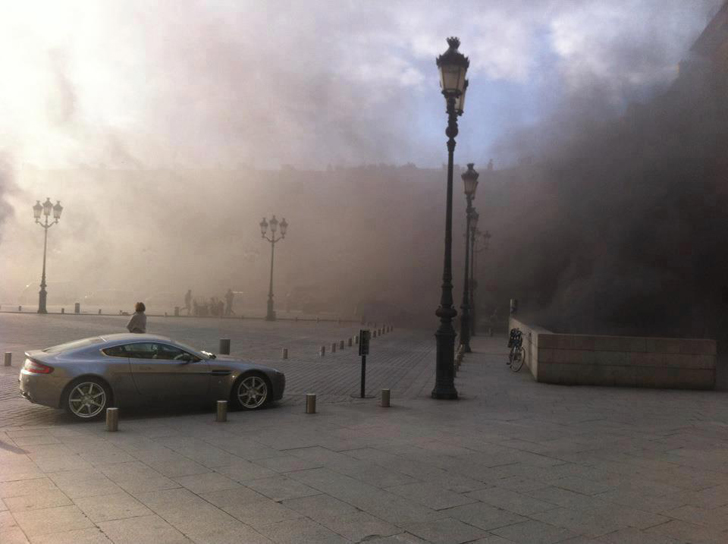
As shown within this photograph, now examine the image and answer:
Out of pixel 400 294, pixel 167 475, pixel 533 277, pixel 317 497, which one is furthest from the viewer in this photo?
pixel 400 294

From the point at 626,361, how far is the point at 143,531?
34.9 ft

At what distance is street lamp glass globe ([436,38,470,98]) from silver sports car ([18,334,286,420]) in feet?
18.9

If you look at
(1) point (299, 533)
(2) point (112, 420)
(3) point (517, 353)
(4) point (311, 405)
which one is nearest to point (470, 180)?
(3) point (517, 353)

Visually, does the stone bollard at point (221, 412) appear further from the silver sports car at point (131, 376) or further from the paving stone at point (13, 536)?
the paving stone at point (13, 536)

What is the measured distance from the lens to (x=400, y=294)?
53.0 m

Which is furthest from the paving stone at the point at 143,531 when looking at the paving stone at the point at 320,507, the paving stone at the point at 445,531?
the paving stone at the point at 445,531

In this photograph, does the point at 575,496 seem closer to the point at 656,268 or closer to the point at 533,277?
the point at 656,268

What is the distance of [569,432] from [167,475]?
15.9 feet

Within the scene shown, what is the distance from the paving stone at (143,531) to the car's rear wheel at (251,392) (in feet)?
14.8

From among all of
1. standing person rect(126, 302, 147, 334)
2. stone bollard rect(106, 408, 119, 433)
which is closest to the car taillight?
stone bollard rect(106, 408, 119, 433)

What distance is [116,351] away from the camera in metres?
8.09

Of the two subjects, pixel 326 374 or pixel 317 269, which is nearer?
pixel 326 374

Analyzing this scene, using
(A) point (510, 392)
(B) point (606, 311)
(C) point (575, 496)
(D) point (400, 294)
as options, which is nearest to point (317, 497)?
(C) point (575, 496)

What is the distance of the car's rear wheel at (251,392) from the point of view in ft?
28.8
